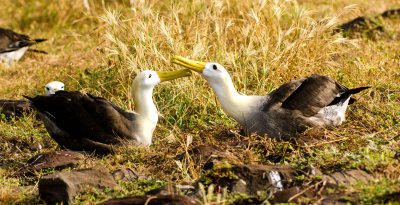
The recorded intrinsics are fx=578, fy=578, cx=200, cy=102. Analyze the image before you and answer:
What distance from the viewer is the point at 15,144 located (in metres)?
5.86

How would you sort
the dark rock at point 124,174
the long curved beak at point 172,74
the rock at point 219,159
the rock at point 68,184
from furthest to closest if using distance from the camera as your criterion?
the long curved beak at point 172,74, the dark rock at point 124,174, the rock at point 219,159, the rock at point 68,184

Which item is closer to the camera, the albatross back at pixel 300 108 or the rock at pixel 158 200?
the rock at pixel 158 200

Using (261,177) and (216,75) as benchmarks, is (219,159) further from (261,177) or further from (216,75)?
(216,75)

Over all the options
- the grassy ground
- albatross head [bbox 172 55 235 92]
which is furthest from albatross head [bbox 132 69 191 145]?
albatross head [bbox 172 55 235 92]

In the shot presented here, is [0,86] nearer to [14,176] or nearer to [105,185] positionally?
[14,176]

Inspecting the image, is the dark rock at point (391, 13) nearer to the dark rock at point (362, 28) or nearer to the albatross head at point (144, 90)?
the dark rock at point (362, 28)

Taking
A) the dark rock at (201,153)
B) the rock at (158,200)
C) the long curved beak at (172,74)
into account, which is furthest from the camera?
the long curved beak at (172,74)

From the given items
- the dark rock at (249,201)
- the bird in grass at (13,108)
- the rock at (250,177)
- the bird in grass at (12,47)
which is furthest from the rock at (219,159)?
the bird in grass at (12,47)

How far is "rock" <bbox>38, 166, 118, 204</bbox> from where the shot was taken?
4141mm

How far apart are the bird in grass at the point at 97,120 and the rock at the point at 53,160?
0.32 m

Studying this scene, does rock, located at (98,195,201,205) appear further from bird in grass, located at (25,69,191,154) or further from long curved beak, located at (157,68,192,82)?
long curved beak, located at (157,68,192,82)

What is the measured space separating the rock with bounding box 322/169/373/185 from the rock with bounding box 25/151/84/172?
2224 mm

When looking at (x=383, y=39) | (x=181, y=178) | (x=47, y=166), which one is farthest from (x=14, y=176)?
(x=383, y=39)

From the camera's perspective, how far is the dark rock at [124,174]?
4.64 meters
